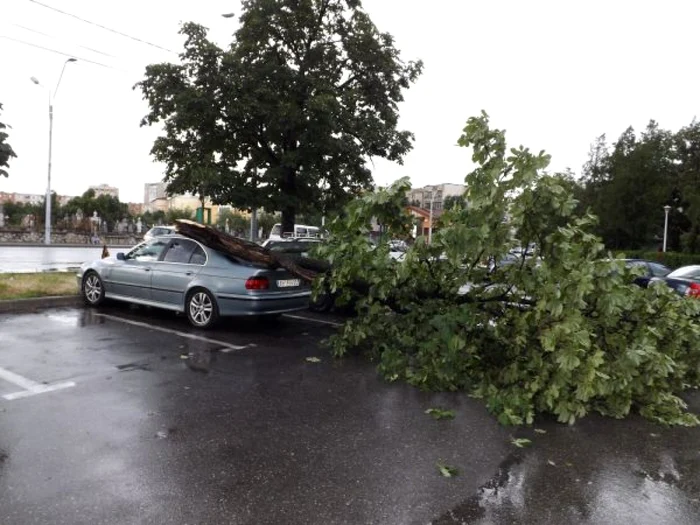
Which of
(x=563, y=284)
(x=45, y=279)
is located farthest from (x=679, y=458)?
(x=45, y=279)

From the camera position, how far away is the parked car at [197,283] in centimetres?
776

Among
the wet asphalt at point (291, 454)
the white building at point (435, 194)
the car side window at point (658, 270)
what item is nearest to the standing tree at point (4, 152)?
the wet asphalt at point (291, 454)

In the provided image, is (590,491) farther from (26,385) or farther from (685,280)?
(685,280)

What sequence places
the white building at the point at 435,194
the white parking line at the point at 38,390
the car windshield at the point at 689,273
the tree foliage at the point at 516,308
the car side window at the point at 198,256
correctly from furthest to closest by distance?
1. the white building at the point at 435,194
2. the car windshield at the point at 689,273
3. the car side window at the point at 198,256
4. the tree foliage at the point at 516,308
5. the white parking line at the point at 38,390

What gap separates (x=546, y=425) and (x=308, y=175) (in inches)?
372

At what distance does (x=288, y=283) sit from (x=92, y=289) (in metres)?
3.95

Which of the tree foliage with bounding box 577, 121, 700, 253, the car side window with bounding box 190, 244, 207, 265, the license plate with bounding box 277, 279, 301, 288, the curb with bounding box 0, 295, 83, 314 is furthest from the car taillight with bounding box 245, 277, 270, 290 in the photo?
the tree foliage with bounding box 577, 121, 700, 253

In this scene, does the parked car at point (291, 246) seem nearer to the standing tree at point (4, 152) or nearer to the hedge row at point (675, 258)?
the standing tree at point (4, 152)

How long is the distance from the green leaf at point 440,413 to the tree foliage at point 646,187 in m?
39.4

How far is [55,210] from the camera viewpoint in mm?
71125

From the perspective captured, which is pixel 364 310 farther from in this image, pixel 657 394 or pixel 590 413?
pixel 657 394

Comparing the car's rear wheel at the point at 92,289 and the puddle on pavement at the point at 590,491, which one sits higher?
the car's rear wheel at the point at 92,289

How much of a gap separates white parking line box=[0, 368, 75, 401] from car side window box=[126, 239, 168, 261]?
11.6 ft

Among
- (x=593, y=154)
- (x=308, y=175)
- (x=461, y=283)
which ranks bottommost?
(x=461, y=283)
